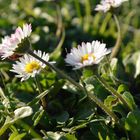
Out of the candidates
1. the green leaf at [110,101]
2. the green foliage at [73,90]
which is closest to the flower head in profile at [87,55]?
the green foliage at [73,90]

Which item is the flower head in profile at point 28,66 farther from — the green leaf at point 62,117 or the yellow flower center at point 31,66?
the green leaf at point 62,117

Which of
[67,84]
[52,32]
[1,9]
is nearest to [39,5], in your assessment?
[1,9]

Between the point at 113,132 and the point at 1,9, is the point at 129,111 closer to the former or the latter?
the point at 113,132

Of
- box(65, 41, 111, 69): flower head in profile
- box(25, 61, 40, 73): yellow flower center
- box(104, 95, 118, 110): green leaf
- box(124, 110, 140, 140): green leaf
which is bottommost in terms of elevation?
box(124, 110, 140, 140): green leaf

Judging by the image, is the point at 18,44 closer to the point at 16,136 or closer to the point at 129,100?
the point at 16,136

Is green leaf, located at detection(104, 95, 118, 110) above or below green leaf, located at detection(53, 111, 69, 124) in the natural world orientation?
above

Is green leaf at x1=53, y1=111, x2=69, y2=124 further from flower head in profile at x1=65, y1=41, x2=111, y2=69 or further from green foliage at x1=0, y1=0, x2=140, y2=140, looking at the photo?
flower head in profile at x1=65, y1=41, x2=111, y2=69

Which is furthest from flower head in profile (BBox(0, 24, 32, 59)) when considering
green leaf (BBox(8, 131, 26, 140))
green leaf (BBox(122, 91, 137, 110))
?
green leaf (BBox(122, 91, 137, 110))
